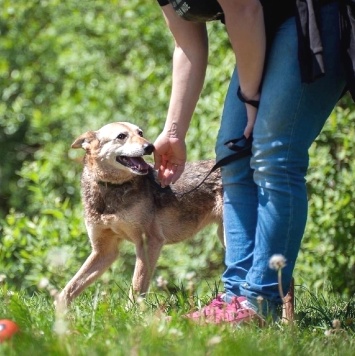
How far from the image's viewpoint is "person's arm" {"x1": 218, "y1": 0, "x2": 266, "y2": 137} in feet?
13.5

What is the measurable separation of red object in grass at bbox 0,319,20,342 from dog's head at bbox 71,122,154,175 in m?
2.78

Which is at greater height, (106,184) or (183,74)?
(183,74)

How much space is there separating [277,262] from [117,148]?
2730mm

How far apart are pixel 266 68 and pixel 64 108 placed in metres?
6.36

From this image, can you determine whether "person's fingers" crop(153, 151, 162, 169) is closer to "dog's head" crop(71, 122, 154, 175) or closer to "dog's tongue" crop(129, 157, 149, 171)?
"dog's head" crop(71, 122, 154, 175)

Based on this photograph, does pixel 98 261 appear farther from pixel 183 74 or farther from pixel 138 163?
pixel 183 74

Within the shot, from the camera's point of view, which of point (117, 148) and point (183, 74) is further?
point (117, 148)

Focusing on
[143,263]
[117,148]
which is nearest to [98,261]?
[143,263]

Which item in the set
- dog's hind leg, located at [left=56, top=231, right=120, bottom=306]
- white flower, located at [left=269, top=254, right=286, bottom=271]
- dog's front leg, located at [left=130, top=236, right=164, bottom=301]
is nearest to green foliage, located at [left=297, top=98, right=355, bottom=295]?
dog's front leg, located at [left=130, top=236, right=164, bottom=301]

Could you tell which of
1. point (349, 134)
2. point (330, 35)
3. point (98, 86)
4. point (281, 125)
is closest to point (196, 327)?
point (281, 125)

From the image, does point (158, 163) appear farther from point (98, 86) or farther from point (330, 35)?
point (98, 86)

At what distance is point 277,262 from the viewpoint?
13.4 ft

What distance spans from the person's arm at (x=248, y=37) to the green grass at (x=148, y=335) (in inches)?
39.7

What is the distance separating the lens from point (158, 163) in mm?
4879
